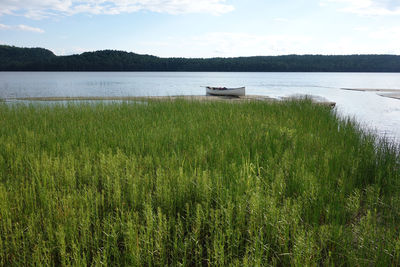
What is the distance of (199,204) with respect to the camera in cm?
356

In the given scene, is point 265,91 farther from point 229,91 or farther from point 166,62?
point 166,62

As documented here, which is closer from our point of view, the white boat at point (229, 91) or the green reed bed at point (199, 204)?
the green reed bed at point (199, 204)

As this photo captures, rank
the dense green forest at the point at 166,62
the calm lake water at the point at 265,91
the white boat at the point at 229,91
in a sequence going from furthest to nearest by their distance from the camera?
the dense green forest at the point at 166,62 → the white boat at the point at 229,91 → the calm lake water at the point at 265,91

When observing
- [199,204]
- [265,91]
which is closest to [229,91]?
[265,91]

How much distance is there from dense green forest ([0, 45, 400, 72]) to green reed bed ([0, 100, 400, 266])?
437 feet

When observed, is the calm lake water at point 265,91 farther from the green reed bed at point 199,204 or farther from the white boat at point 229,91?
the white boat at point 229,91

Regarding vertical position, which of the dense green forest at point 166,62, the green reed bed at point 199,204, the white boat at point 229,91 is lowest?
the green reed bed at point 199,204

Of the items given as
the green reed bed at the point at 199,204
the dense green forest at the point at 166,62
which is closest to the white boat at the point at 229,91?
the green reed bed at the point at 199,204

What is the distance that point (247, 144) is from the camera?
704 centimetres

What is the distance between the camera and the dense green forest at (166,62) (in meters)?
131

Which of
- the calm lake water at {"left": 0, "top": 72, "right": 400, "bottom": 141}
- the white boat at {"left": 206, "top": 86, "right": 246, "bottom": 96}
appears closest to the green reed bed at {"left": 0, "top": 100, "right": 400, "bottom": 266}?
the calm lake water at {"left": 0, "top": 72, "right": 400, "bottom": 141}

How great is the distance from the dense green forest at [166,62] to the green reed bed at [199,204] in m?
133

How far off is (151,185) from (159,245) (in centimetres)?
166

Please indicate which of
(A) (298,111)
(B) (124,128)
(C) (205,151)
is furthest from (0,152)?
(A) (298,111)
